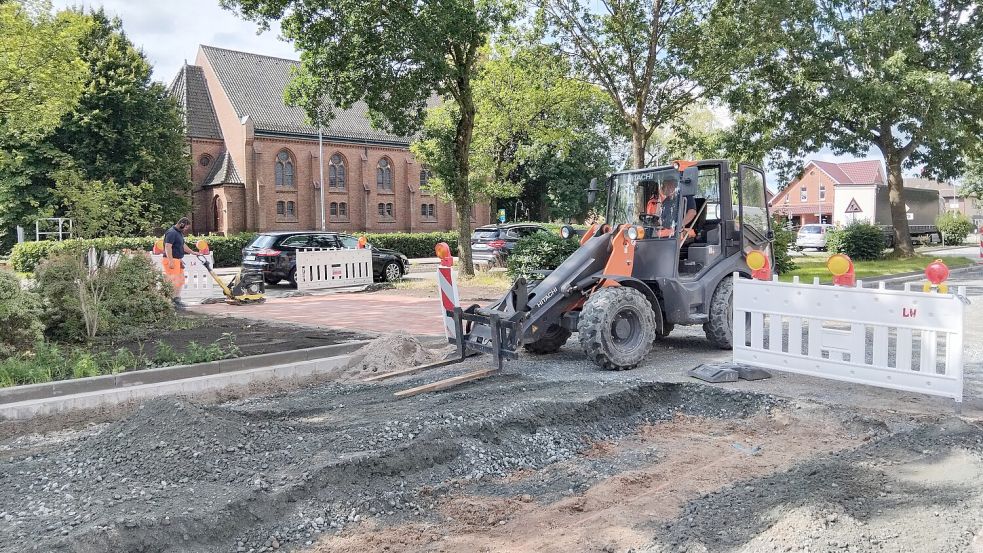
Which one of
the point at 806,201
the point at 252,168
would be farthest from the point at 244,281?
the point at 806,201

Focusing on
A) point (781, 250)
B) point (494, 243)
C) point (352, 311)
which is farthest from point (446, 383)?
point (494, 243)

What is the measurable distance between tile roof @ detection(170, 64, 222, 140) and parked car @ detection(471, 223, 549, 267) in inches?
1164

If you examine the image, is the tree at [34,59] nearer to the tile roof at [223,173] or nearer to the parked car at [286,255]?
the parked car at [286,255]

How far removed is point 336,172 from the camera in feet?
165

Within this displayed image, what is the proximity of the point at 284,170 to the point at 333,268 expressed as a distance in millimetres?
30883

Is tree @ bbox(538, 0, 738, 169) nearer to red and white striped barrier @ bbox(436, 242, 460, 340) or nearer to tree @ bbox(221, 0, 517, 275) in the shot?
tree @ bbox(221, 0, 517, 275)

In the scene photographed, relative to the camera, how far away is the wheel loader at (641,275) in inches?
308

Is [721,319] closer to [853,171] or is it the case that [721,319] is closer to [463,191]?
[463,191]

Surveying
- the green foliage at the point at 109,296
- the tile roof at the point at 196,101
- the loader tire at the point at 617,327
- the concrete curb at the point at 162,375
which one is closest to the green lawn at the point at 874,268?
the loader tire at the point at 617,327

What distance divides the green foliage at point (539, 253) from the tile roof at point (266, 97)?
3131 centimetres

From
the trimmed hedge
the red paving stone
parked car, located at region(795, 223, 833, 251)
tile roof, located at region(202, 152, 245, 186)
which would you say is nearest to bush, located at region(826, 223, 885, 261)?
parked car, located at region(795, 223, 833, 251)

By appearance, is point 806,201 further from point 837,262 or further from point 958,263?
point 837,262

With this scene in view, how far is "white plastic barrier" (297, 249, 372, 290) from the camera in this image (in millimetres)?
18609

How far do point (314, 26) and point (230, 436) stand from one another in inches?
544
